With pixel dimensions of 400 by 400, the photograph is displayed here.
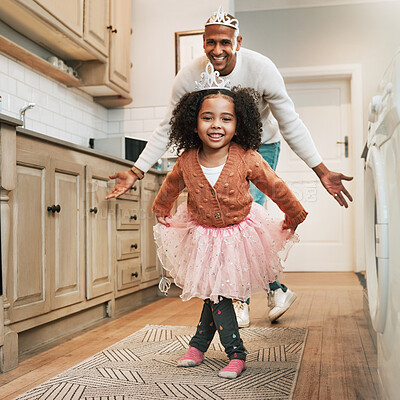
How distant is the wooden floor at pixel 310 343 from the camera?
1.54 m

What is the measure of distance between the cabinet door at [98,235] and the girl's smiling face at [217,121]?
0.98 m

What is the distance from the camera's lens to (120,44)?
371 cm

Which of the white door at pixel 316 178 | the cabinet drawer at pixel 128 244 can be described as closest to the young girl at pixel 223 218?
the cabinet drawer at pixel 128 244

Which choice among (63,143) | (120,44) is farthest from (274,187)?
(120,44)

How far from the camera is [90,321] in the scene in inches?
103

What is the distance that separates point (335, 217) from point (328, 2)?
212 centimetres

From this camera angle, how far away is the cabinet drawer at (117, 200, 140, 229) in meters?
2.95

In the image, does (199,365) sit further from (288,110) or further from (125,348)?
(288,110)

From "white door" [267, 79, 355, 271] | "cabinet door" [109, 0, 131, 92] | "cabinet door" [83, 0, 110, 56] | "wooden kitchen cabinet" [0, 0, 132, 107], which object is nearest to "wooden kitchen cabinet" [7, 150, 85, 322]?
"wooden kitchen cabinet" [0, 0, 132, 107]

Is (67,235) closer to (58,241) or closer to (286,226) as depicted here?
(58,241)

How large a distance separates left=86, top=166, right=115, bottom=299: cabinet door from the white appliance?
1.57 metres

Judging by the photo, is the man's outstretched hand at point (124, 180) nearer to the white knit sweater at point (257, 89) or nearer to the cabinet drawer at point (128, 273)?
the white knit sweater at point (257, 89)

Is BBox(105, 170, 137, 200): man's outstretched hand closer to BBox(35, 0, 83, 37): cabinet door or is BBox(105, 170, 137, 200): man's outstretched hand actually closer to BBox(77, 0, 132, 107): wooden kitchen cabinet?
BBox(35, 0, 83, 37): cabinet door

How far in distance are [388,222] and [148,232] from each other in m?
2.47
